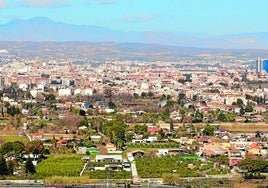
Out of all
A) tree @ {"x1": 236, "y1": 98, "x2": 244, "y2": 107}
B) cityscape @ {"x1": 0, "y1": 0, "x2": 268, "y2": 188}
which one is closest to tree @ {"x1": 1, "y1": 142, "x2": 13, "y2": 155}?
cityscape @ {"x1": 0, "y1": 0, "x2": 268, "y2": 188}

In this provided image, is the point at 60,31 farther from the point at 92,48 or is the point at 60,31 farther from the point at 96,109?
the point at 96,109

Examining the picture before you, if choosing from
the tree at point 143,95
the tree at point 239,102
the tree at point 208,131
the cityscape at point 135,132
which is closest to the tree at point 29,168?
the cityscape at point 135,132

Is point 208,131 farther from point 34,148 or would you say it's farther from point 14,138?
point 34,148

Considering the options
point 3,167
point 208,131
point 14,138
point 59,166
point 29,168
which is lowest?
point 208,131

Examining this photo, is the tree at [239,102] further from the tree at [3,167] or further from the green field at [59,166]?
the tree at [3,167]

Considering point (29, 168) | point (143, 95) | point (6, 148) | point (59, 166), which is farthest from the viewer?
point (143, 95)

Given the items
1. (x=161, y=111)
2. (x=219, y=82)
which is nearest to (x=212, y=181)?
(x=161, y=111)

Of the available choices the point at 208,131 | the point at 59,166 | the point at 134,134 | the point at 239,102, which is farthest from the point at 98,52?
the point at 59,166

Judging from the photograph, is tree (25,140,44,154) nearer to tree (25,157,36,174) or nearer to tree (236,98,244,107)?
tree (25,157,36,174)

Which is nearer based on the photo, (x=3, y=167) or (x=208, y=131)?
(x=3, y=167)
